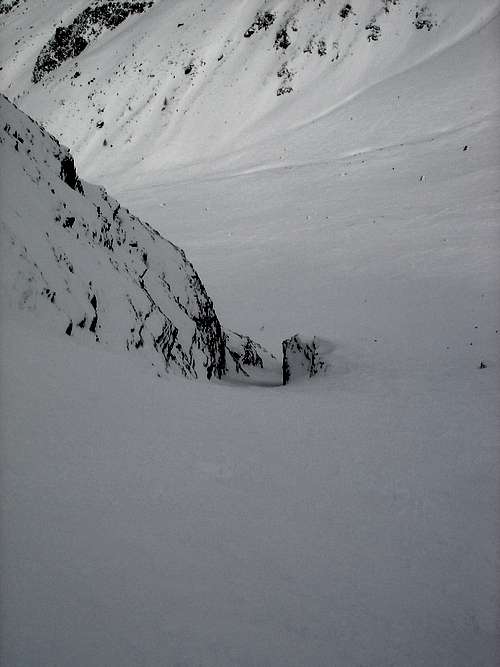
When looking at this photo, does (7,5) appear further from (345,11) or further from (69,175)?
(69,175)

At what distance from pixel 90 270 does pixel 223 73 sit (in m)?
31.5

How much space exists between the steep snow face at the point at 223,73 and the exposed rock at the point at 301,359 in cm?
2058

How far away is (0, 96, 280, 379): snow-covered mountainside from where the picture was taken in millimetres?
4160

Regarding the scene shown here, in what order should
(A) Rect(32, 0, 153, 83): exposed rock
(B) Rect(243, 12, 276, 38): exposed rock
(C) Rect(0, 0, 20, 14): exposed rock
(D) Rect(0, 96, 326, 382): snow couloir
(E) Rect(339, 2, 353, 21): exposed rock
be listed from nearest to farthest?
(D) Rect(0, 96, 326, 382): snow couloir < (E) Rect(339, 2, 353, 21): exposed rock < (B) Rect(243, 12, 276, 38): exposed rock < (A) Rect(32, 0, 153, 83): exposed rock < (C) Rect(0, 0, 20, 14): exposed rock

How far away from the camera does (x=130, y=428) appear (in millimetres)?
2922

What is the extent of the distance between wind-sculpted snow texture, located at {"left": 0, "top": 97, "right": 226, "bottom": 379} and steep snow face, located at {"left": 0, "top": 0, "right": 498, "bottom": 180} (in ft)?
67.7

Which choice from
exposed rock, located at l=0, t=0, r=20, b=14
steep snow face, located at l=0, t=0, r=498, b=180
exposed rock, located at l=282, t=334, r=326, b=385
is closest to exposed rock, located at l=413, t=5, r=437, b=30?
steep snow face, located at l=0, t=0, r=498, b=180

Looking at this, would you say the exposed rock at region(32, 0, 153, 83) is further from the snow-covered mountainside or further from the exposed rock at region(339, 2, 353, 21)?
the snow-covered mountainside

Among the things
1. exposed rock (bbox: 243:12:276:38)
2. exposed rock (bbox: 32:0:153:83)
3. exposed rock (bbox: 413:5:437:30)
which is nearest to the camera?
exposed rock (bbox: 413:5:437:30)

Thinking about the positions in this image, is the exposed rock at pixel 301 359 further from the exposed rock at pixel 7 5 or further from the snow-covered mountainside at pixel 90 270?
the exposed rock at pixel 7 5

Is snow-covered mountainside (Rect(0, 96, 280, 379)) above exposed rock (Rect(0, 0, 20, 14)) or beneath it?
beneath

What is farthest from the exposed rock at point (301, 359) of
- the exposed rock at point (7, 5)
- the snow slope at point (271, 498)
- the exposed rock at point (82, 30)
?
the exposed rock at point (7, 5)

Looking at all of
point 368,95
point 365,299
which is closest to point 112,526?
point 365,299

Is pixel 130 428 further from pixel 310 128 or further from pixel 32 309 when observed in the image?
pixel 310 128
